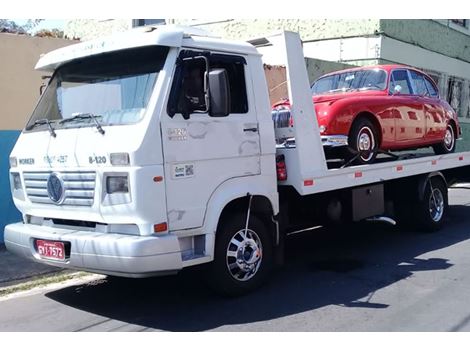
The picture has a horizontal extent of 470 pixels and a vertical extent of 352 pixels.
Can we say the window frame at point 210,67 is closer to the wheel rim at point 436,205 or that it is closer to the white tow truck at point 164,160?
the white tow truck at point 164,160

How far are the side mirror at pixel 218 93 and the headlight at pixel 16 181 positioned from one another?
7.49ft

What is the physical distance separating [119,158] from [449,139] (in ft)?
22.1

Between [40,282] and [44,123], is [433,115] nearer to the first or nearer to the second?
[44,123]

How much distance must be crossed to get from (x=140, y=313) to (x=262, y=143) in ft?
6.80

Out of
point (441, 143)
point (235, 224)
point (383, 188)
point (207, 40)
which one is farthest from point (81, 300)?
point (441, 143)

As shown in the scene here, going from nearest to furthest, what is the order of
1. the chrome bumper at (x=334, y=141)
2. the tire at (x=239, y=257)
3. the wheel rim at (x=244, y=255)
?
the tire at (x=239, y=257) → the wheel rim at (x=244, y=255) → the chrome bumper at (x=334, y=141)

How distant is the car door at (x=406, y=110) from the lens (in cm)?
788

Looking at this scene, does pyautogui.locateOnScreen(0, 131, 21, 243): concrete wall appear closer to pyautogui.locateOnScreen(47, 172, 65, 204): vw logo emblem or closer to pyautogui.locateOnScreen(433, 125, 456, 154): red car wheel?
pyautogui.locateOnScreen(47, 172, 65, 204): vw logo emblem

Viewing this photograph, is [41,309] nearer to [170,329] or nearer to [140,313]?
[140,313]

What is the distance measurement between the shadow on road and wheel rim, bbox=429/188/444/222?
0.58 m

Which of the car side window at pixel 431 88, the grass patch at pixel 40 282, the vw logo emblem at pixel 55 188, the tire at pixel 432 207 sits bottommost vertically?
the grass patch at pixel 40 282

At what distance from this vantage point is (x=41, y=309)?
17.7 ft

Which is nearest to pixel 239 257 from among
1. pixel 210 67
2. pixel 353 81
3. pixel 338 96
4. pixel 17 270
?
pixel 210 67

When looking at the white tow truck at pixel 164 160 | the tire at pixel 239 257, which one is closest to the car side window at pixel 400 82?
the white tow truck at pixel 164 160
